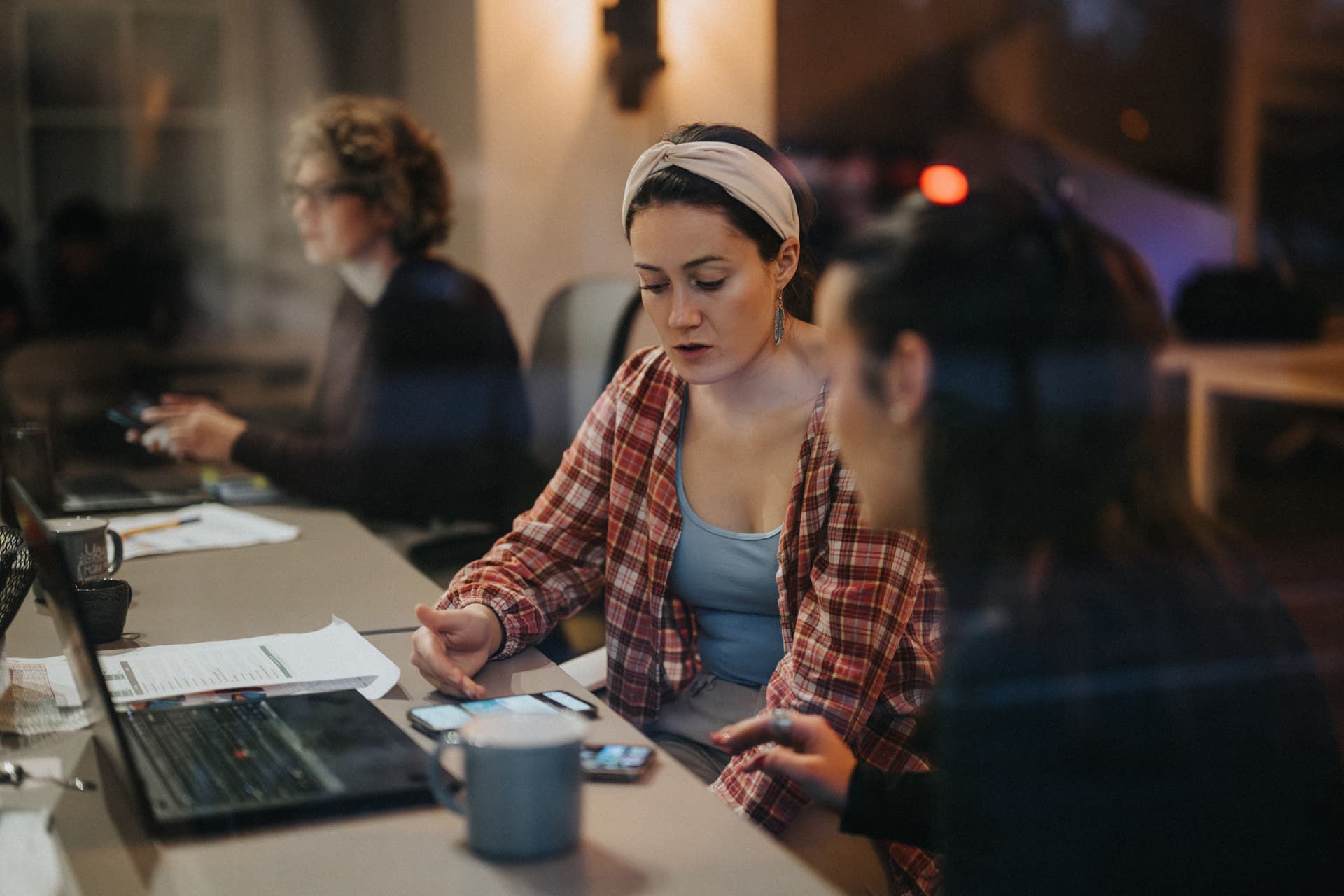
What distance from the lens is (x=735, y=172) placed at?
4.01 ft

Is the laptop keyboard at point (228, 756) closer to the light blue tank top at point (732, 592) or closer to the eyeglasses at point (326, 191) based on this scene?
the light blue tank top at point (732, 592)

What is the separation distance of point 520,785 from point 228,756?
272 mm

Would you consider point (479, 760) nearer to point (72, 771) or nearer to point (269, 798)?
point (269, 798)

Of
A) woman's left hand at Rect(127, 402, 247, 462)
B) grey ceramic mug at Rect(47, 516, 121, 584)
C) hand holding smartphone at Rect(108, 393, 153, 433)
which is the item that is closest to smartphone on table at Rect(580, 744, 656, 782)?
grey ceramic mug at Rect(47, 516, 121, 584)

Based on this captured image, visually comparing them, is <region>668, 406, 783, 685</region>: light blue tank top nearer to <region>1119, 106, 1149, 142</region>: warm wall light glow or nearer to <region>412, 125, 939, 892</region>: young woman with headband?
<region>412, 125, 939, 892</region>: young woman with headband

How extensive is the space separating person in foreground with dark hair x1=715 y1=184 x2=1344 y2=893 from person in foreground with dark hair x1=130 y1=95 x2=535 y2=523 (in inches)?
52.2

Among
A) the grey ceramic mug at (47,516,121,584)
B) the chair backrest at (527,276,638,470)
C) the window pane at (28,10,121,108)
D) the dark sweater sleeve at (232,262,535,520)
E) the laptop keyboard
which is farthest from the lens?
the window pane at (28,10,121,108)

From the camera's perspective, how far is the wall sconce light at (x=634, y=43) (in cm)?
279

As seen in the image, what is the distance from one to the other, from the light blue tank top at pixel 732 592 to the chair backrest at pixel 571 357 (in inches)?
32.7

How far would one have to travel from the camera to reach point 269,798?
791 millimetres

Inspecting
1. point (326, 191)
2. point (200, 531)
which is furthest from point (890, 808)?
point (326, 191)

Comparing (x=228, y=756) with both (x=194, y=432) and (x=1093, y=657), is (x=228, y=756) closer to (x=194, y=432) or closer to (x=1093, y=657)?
(x=1093, y=657)

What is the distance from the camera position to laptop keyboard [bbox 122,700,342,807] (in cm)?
80

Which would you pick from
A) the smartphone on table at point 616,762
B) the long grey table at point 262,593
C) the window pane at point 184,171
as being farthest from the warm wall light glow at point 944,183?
the window pane at point 184,171
